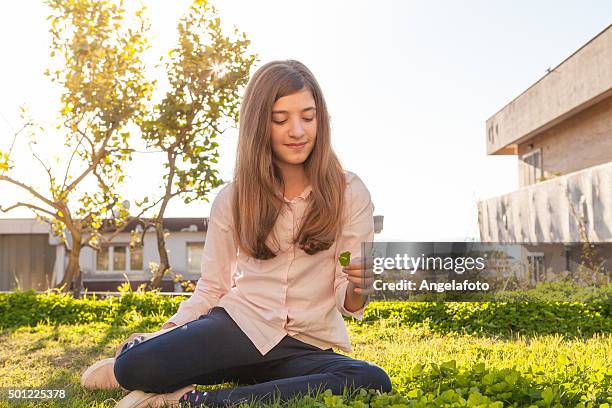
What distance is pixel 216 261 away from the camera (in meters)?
3.04

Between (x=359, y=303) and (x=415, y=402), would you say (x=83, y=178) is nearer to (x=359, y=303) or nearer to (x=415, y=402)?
(x=359, y=303)

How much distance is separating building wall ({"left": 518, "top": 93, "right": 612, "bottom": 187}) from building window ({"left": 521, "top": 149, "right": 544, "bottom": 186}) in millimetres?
131

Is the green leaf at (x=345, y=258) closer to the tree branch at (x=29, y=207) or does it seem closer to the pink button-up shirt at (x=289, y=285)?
the pink button-up shirt at (x=289, y=285)

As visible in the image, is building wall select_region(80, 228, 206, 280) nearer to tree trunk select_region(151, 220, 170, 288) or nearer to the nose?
tree trunk select_region(151, 220, 170, 288)

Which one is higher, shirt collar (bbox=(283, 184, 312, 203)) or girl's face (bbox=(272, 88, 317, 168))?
girl's face (bbox=(272, 88, 317, 168))

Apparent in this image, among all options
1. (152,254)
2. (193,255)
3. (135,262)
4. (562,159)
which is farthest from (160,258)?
(193,255)

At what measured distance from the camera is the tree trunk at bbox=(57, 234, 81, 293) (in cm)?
805

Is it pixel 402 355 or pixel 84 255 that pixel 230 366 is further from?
pixel 84 255

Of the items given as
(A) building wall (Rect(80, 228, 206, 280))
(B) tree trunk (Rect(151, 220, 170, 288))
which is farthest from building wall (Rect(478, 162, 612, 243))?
(A) building wall (Rect(80, 228, 206, 280))

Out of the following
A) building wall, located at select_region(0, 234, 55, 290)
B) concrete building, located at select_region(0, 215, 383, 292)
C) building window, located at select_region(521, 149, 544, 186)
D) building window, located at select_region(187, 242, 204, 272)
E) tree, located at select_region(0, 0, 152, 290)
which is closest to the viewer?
tree, located at select_region(0, 0, 152, 290)

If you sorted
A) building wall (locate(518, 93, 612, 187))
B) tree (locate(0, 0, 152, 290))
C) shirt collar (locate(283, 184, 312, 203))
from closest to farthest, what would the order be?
shirt collar (locate(283, 184, 312, 203)) < tree (locate(0, 0, 152, 290)) < building wall (locate(518, 93, 612, 187))

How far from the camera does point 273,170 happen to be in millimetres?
2982

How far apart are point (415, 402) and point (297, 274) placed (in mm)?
912

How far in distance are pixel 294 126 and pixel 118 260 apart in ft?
54.1
